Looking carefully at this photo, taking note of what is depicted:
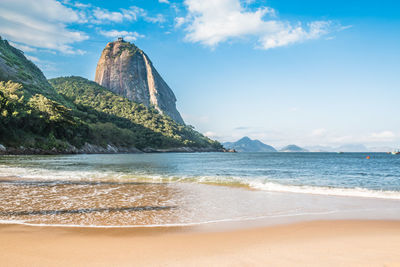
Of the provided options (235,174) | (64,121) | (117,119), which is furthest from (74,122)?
(235,174)

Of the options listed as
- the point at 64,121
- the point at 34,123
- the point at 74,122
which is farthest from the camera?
the point at 74,122

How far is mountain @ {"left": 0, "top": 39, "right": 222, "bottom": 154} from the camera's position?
58.2 metres

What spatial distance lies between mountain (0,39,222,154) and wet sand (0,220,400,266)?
58933mm

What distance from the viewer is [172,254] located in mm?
4391

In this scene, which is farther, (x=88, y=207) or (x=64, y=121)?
(x=64, y=121)

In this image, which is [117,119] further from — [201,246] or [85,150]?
[201,246]

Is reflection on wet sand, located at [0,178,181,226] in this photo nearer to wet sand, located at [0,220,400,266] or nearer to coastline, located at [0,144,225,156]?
wet sand, located at [0,220,400,266]

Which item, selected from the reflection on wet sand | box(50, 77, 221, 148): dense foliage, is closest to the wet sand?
the reflection on wet sand

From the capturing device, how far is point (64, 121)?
73.6 m

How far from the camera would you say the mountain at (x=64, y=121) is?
2290 inches

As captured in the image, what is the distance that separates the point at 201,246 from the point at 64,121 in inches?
3146

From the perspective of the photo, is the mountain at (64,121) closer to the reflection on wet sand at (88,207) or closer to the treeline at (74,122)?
the treeline at (74,122)

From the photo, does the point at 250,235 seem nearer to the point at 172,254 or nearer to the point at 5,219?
the point at 172,254

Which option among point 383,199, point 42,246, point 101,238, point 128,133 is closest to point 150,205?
point 101,238
